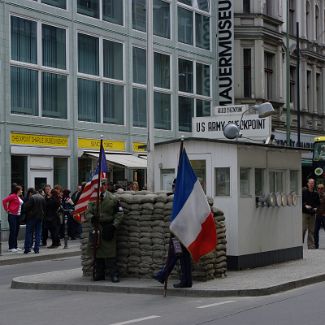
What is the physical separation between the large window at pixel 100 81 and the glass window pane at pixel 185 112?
4.32 m

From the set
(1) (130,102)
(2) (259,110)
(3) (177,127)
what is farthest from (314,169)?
(2) (259,110)

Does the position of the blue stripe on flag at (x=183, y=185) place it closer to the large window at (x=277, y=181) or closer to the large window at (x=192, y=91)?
the large window at (x=277, y=181)

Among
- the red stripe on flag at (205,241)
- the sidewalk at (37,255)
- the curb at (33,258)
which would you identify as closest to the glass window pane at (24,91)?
the sidewalk at (37,255)

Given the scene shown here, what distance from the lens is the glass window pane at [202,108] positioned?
3759 cm

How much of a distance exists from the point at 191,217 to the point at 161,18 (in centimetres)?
2344

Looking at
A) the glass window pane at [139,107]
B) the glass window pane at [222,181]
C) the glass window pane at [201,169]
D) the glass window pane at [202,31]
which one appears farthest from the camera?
the glass window pane at [202,31]

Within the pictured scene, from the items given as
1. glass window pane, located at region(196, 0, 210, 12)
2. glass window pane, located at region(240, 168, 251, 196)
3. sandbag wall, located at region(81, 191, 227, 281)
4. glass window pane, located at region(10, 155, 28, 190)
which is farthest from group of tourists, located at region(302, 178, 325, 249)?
glass window pane, located at region(196, 0, 210, 12)

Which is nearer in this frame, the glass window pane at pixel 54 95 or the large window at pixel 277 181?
the large window at pixel 277 181

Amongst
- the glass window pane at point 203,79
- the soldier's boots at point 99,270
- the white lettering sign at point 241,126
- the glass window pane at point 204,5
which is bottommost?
the soldier's boots at point 99,270

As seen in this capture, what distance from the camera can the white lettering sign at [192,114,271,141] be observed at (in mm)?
19688

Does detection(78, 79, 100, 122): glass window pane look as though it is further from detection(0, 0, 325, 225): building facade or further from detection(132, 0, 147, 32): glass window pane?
detection(132, 0, 147, 32): glass window pane

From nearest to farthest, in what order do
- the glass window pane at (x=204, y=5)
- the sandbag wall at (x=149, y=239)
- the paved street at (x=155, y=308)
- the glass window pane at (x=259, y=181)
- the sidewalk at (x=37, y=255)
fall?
the paved street at (x=155, y=308)
the sandbag wall at (x=149, y=239)
the glass window pane at (x=259, y=181)
the sidewalk at (x=37, y=255)
the glass window pane at (x=204, y=5)

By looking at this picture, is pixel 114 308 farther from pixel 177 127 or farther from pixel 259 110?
pixel 177 127

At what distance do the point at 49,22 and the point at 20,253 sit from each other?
10173 millimetres
